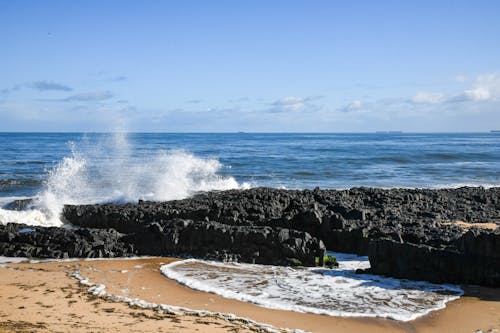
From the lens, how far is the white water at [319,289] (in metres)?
9.37

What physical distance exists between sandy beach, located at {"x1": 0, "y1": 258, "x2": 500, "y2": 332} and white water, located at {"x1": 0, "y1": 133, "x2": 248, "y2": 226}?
8.06 metres

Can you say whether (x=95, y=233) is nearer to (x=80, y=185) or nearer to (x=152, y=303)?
(x=152, y=303)

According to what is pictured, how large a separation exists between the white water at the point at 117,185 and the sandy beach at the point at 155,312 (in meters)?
8.06

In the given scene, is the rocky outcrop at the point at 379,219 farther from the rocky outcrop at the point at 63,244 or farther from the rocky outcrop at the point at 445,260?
the rocky outcrop at the point at 63,244

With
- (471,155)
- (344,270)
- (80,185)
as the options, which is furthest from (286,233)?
(471,155)

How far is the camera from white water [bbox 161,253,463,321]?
9.37 m

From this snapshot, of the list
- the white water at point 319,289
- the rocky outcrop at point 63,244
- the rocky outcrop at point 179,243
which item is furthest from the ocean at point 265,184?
the rocky outcrop at point 63,244

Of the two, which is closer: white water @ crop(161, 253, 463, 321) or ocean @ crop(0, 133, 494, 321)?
white water @ crop(161, 253, 463, 321)

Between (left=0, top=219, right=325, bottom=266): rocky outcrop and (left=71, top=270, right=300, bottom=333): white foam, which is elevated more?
(left=0, top=219, right=325, bottom=266): rocky outcrop

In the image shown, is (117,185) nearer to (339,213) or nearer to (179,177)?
(179,177)

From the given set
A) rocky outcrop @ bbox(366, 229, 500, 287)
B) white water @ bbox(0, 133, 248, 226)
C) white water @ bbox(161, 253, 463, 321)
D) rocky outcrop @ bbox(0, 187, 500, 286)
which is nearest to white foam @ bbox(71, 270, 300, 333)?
white water @ bbox(161, 253, 463, 321)

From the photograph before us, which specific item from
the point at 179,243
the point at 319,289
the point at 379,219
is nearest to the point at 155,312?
the point at 319,289

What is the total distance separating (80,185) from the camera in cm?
2716

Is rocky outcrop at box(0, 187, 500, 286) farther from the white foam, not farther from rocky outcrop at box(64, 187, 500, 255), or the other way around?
the white foam
